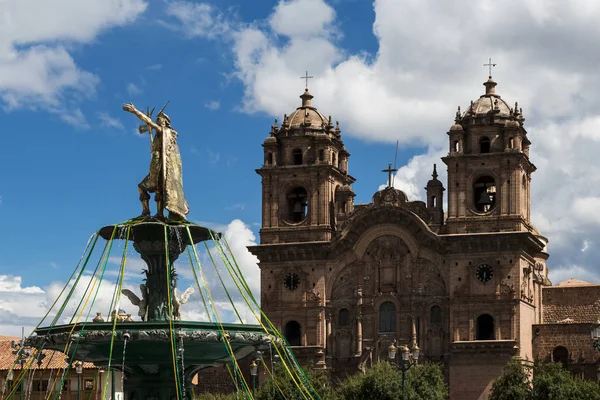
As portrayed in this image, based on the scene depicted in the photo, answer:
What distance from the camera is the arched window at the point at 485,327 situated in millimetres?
85750

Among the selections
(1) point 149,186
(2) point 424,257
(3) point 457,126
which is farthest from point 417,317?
(1) point 149,186

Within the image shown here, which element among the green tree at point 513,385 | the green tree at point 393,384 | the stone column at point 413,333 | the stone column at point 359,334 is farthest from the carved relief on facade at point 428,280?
the green tree at point 513,385

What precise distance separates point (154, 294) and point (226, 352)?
218 cm

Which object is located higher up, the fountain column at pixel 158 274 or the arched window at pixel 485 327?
the arched window at pixel 485 327

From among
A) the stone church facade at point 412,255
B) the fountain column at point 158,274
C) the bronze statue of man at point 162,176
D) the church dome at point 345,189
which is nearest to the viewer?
the fountain column at point 158,274

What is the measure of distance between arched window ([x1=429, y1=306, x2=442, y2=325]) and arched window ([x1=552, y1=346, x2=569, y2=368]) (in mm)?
7203

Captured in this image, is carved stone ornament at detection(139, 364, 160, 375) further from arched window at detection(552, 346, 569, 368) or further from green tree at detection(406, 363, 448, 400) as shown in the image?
arched window at detection(552, 346, 569, 368)

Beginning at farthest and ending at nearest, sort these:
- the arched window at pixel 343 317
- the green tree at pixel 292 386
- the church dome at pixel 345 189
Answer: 1. the church dome at pixel 345 189
2. the arched window at pixel 343 317
3. the green tree at pixel 292 386

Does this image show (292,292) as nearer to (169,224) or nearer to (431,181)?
(431,181)

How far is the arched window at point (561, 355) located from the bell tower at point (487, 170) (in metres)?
7.59

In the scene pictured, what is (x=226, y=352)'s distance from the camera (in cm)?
3259

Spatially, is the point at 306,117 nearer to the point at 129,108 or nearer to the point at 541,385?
the point at 541,385

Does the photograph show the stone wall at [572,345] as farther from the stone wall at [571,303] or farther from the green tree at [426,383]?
the green tree at [426,383]

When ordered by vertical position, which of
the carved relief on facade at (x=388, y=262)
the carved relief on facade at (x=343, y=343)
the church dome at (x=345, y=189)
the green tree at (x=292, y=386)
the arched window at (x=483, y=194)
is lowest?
the green tree at (x=292, y=386)
